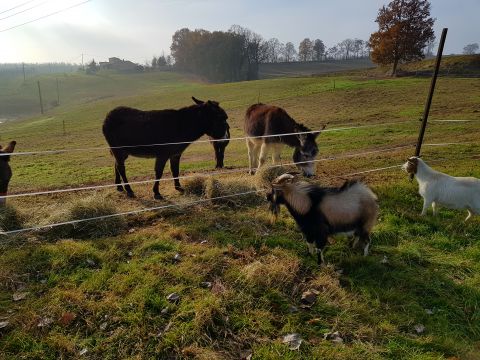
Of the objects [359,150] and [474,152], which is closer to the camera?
[474,152]

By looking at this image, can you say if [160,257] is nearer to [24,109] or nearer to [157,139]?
[157,139]

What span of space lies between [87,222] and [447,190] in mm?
6689

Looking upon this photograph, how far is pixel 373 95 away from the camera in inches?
1266

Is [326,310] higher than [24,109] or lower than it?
higher

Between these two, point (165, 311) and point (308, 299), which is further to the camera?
point (308, 299)

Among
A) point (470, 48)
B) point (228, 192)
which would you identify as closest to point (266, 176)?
point (228, 192)

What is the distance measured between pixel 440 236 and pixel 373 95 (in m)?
28.9

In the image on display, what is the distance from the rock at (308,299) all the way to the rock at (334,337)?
488 millimetres

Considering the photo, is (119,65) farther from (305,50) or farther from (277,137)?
(277,137)

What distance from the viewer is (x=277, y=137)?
9.17 metres

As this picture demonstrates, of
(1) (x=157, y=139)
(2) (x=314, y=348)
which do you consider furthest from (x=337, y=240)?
(1) (x=157, y=139)

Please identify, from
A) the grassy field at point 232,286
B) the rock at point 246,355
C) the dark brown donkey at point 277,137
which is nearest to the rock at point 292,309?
the grassy field at point 232,286

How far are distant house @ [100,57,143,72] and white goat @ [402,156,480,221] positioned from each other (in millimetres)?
118120

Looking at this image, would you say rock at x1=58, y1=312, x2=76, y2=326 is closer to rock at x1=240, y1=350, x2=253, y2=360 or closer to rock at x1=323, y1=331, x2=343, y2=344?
rock at x1=240, y1=350, x2=253, y2=360
